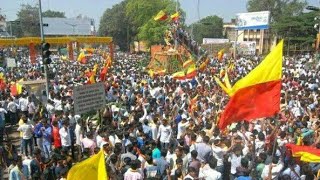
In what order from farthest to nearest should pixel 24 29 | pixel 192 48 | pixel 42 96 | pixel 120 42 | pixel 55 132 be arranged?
pixel 24 29 → pixel 120 42 → pixel 192 48 → pixel 42 96 → pixel 55 132

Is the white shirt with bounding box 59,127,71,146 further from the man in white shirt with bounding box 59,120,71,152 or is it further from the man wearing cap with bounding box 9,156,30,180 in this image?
the man wearing cap with bounding box 9,156,30,180

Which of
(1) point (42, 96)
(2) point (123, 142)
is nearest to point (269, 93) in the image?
(2) point (123, 142)

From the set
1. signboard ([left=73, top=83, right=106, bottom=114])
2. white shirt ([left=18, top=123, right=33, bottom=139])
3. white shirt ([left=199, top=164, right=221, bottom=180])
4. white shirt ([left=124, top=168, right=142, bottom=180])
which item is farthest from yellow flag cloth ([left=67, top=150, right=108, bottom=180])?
white shirt ([left=18, top=123, right=33, bottom=139])

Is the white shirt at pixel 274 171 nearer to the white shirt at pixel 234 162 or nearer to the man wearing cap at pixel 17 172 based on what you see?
the white shirt at pixel 234 162

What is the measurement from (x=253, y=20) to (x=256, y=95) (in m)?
63.8

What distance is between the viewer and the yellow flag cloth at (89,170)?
5.11m

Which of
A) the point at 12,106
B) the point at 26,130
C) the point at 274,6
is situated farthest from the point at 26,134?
the point at 274,6

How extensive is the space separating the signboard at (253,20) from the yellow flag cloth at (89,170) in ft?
209

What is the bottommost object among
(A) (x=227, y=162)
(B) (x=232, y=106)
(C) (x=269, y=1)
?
(A) (x=227, y=162)

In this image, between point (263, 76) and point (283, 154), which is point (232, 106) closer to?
point (263, 76)

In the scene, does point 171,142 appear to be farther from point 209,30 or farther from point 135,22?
point 209,30

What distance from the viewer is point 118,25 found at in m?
79.1

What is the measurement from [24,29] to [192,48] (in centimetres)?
7491

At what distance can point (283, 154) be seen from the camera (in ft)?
23.9
